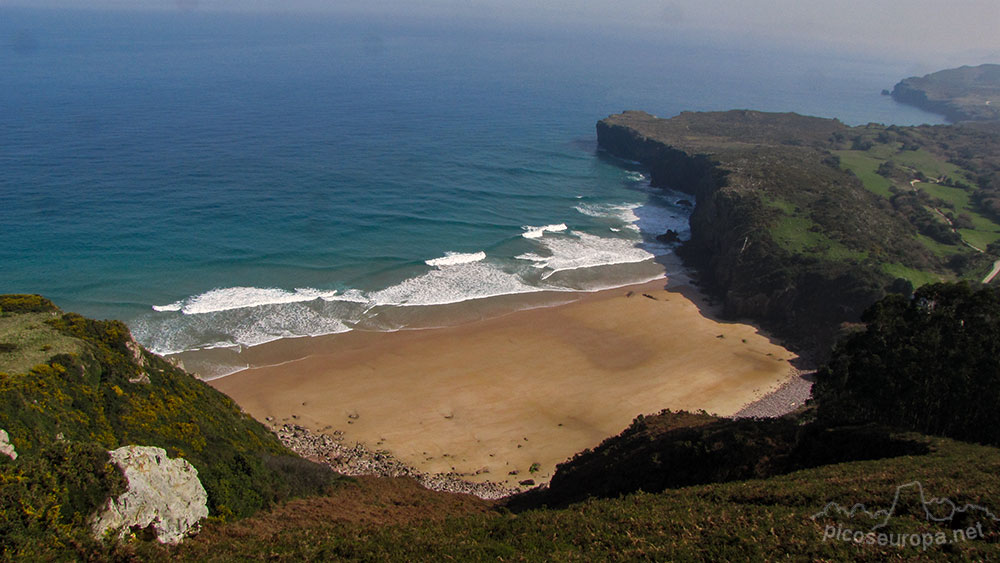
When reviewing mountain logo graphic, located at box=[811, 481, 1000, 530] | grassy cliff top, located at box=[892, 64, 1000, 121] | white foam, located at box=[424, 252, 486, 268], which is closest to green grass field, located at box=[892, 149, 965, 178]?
white foam, located at box=[424, 252, 486, 268]

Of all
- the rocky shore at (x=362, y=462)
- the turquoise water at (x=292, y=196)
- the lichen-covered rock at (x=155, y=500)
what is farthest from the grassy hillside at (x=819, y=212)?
the lichen-covered rock at (x=155, y=500)

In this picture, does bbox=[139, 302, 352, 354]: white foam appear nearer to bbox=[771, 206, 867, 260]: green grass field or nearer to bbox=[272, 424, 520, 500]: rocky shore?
bbox=[272, 424, 520, 500]: rocky shore

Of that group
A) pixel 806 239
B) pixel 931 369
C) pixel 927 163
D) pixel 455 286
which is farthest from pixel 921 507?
pixel 927 163

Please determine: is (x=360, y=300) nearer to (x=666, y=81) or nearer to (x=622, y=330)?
(x=622, y=330)

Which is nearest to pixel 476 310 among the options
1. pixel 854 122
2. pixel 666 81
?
pixel 854 122

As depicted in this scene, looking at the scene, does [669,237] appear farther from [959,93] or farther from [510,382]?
[959,93]

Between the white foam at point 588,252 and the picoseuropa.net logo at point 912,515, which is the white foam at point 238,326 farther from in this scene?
the picoseuropa.net logo at point 912,515
